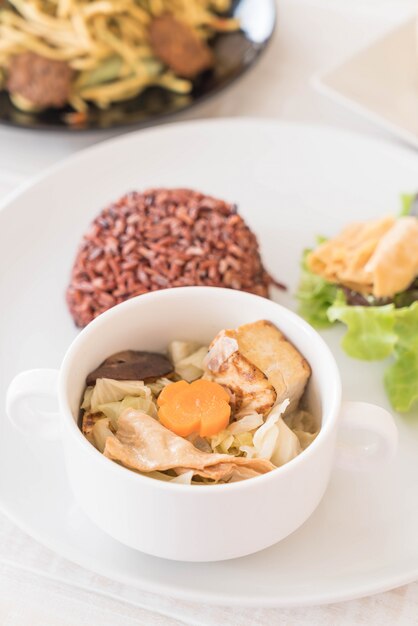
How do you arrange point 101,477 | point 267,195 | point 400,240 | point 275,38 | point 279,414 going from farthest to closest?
1. point 275,38
2. point 267,195
3. point 400,240
4. point 279,414
5. point 101,477

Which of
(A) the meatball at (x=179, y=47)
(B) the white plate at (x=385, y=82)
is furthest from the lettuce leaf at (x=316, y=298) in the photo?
(A) the meatball at (x=179, y=47)

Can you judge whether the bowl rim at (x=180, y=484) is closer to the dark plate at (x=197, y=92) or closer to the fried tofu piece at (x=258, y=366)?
the fried tofu piece at (x=258, y=366)

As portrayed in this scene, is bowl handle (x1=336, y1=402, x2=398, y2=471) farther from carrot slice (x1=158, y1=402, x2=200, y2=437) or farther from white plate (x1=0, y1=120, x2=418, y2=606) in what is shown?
carrot slice (x1=158, y1=402, x2=200, y2=437)

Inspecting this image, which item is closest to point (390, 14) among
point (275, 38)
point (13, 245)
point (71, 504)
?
point (275, 38)

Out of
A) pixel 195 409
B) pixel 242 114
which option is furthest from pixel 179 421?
pixel 242 114

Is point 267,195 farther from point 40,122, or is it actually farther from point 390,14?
point 390,14

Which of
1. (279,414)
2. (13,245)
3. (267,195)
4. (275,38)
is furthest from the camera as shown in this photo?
(275,38)

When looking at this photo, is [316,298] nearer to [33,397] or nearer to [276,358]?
[276,358]
